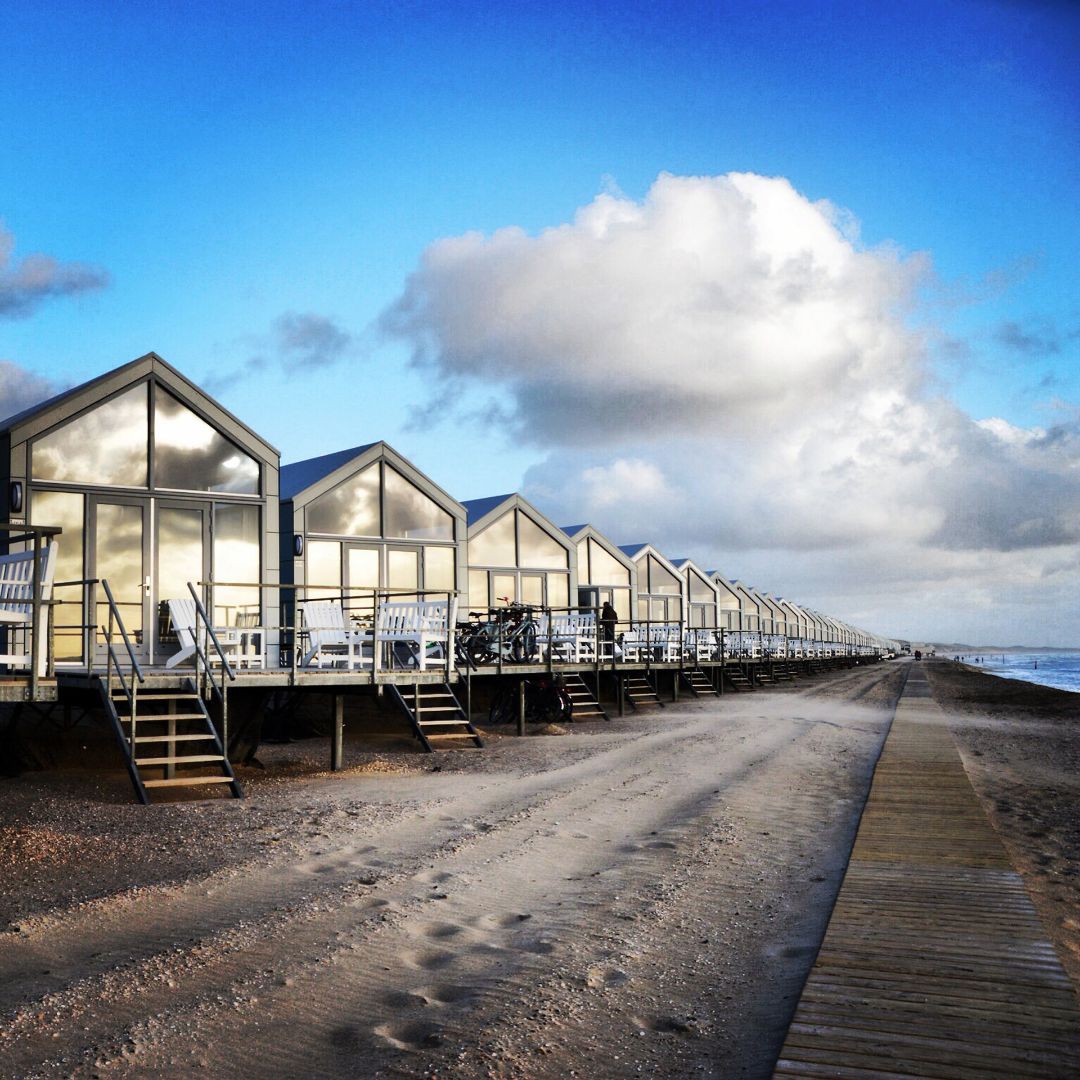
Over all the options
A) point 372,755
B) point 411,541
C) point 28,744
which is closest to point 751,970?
point 372,755

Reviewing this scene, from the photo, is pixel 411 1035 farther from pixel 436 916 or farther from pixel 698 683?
pixel 698 683

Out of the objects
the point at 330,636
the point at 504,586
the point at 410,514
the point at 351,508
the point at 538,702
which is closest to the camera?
the point at 330,636

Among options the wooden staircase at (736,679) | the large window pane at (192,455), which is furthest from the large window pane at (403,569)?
the wooden staircase at (736,679)

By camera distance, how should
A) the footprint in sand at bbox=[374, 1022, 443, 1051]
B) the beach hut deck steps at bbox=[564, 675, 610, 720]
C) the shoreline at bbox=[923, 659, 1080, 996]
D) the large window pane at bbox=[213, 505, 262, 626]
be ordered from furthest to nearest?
the beach hut deck steps at bbox=[564, 675, 610, 720] → the large window pane at bbox=[213, 505, 262, 626] → the shoreline at bbox=[923, 659, 1080, 996] → the footprint in sand at bbox=[374, 1022, 443, 1051]

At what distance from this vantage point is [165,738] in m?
9.94

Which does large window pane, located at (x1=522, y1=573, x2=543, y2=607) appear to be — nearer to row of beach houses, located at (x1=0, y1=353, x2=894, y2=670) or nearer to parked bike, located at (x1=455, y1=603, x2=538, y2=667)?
row of beach houses, located at (x1=0, y1=353, x2=894, y2=670)

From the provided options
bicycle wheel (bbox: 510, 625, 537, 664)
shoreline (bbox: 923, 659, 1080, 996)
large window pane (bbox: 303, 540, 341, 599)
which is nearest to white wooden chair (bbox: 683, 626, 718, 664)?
shoreline (bbox: 923, 659, 1080, 996)

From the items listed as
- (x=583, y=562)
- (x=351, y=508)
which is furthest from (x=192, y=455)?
(x=583, y=562)

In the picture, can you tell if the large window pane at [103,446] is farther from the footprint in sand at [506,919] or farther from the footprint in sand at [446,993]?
the footprint in sand at [446,993]

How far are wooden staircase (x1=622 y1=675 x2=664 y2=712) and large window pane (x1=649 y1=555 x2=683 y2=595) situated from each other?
8761 millimetres

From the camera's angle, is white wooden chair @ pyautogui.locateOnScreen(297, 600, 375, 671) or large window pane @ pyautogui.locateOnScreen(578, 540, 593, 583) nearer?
white wooden chair @ pyautogui.locateOnScreen(297, 600, 375, 671)

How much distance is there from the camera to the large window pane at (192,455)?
53.1ft

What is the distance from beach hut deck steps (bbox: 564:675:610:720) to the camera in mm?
20094

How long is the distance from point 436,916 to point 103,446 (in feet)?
38.2
